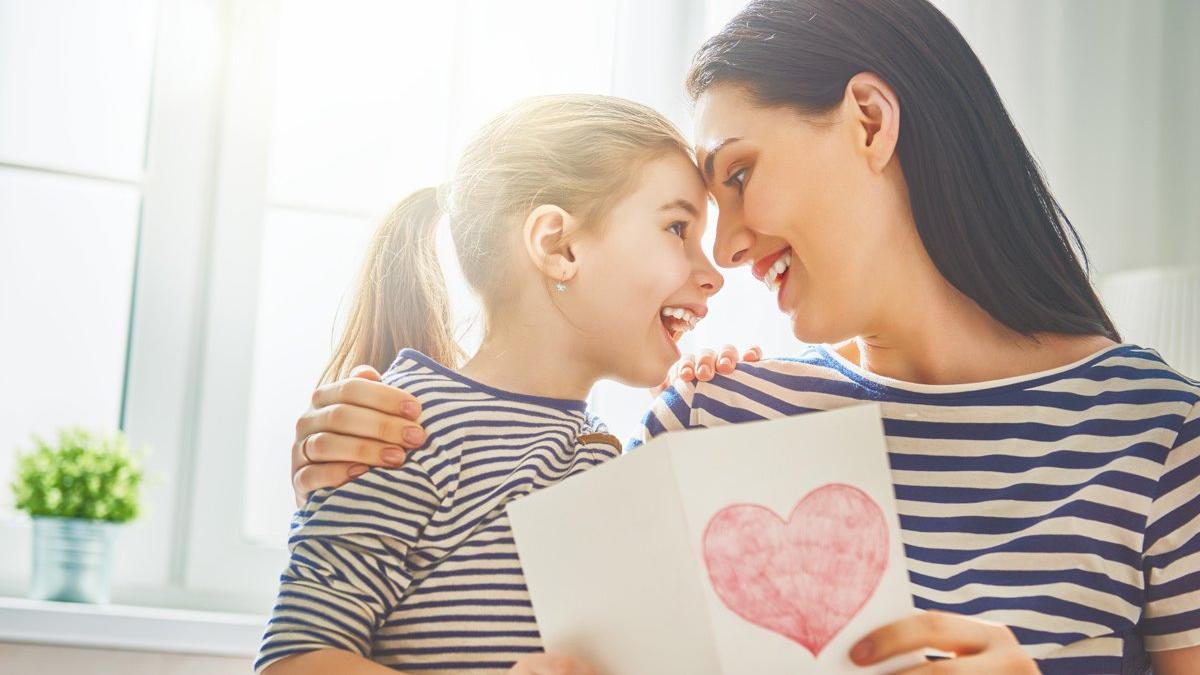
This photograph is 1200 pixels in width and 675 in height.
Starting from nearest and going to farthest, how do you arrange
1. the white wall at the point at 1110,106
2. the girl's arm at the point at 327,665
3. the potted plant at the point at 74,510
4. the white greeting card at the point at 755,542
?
the white greeting card at the point at 755,542 → the girl's arm at the point at 327,665 → the potted plant at the point at 74,510 → the white wall at the point at 1110,106

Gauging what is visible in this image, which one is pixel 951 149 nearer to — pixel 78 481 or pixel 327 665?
pixel 327 665

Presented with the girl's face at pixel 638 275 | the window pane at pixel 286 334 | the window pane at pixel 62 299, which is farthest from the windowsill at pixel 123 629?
the girl's face at pixel 638 275

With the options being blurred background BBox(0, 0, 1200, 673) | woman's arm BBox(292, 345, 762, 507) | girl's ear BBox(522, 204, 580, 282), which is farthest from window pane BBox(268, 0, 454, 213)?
woman's arm BBox(292, 345, 762, 507)

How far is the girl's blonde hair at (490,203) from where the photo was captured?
1223 mm

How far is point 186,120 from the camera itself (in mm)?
1965

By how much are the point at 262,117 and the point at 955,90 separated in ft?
4.32

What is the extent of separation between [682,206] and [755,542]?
57 centimetres

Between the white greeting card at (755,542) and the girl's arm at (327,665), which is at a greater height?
the white greeting card at (755,542)

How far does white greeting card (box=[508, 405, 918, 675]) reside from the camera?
0.73m

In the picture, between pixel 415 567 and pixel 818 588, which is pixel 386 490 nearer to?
pixel 415 567

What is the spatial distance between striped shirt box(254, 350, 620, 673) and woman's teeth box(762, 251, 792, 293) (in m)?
0.37

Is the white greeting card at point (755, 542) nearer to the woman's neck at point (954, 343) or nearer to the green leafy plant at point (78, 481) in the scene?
the woman's neck at point (954, 343)

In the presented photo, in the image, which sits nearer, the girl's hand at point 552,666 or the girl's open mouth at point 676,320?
the girl's hand at point 552,666

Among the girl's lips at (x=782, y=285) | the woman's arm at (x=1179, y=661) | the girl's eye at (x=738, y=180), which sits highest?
the girl's eye at (x=738, y=180)
